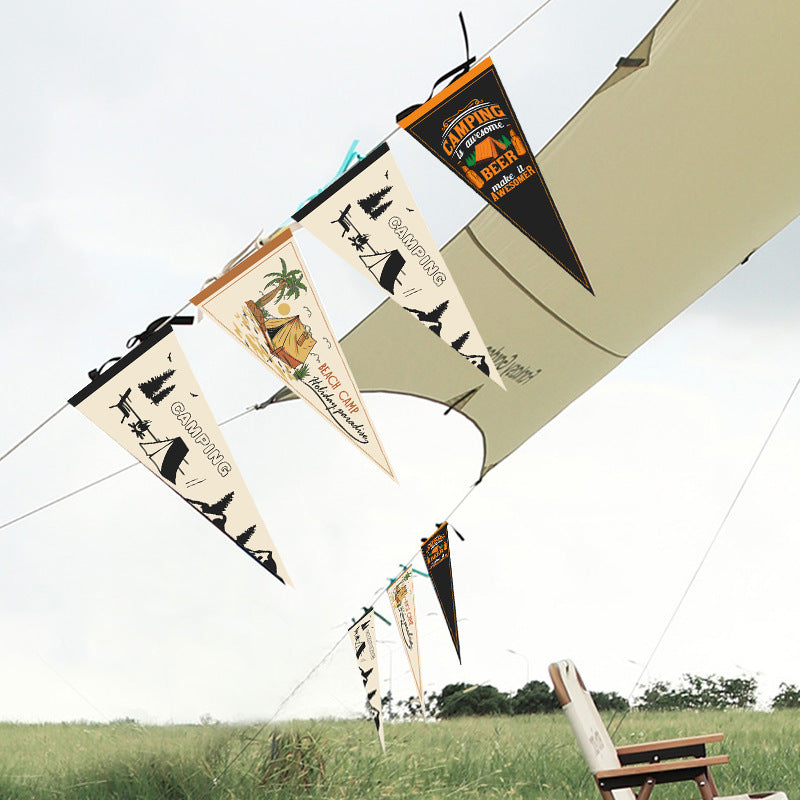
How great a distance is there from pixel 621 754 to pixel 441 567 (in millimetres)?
1270

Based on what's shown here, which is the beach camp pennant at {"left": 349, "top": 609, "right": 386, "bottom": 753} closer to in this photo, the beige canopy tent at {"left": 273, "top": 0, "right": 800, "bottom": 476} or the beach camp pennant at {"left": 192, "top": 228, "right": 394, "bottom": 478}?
the beige canopy tent at {"left": 273, "top": 0, "right": 800, "bottom": 476}

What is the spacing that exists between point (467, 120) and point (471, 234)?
4.78 feet

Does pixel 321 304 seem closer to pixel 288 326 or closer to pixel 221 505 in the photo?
pixel 288 326

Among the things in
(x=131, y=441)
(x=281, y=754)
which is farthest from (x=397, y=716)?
(x=131, y=441)

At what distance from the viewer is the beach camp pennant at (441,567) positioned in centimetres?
439

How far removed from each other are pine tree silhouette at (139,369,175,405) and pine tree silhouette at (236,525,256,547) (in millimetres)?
445

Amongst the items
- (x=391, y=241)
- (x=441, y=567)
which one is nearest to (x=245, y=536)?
(x=391, y=241)

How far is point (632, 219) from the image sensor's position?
360cm


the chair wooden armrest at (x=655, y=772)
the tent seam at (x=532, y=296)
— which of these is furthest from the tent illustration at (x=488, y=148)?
the chair wooden armrest at (x=655, y=772)

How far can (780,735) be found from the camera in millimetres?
5645

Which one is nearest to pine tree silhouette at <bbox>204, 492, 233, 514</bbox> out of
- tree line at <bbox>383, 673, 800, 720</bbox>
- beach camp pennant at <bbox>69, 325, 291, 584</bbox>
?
beach camp pennant at <bbox>69, 325, 291, 584</bbox>

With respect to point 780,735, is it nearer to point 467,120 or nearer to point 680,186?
point 680,186

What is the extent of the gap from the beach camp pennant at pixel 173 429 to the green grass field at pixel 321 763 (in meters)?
1.99

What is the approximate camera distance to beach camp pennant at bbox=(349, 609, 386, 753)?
4.28 m
